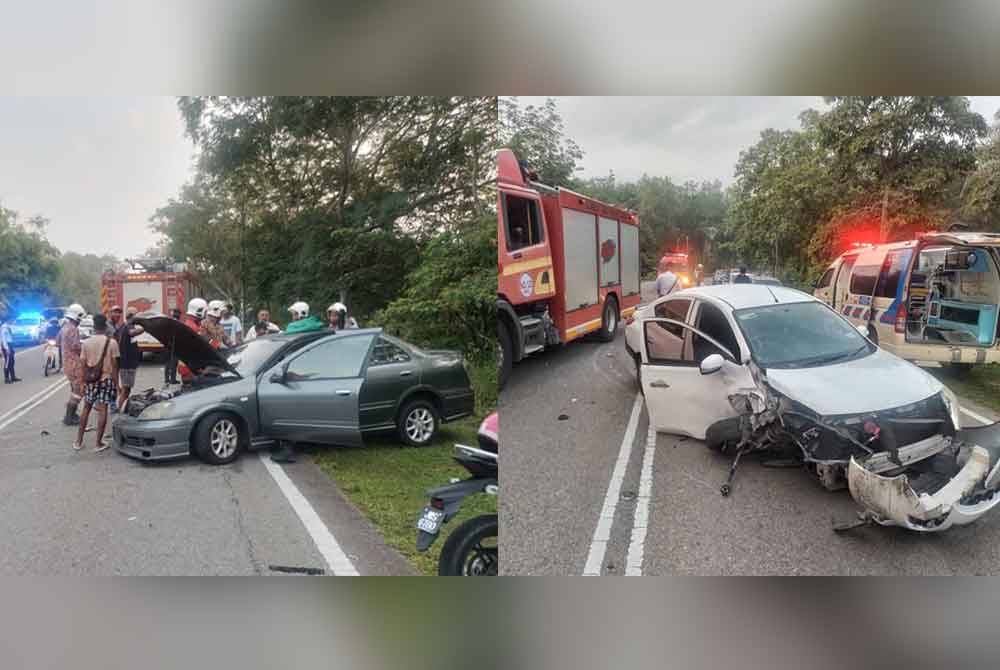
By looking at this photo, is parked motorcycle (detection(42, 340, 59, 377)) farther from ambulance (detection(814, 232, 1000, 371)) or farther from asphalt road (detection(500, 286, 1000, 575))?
ambulance (detection(814, 232, 1000, 371))

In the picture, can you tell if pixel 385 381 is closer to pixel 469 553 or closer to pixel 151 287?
pixel 469 553

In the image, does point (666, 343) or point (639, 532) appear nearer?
point (639, 532)

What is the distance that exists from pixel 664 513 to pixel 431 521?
0.87 m

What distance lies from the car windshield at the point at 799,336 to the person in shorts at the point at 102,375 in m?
2.51

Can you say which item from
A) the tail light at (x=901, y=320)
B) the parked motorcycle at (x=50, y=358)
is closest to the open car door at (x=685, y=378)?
the tail light at (x=901, y=320)

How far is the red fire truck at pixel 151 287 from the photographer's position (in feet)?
8.61

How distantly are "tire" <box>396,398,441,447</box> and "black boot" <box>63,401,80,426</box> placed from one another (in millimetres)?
1287

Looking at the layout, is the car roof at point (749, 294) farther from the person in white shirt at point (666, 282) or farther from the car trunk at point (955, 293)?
the car trunk at point (955, 293)

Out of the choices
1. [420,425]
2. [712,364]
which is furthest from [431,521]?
[712,364]

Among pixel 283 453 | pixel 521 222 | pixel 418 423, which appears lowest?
pixel 283 453

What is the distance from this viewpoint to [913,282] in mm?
2418

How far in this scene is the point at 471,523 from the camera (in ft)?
8.16

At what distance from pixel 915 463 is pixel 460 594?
5.57ft

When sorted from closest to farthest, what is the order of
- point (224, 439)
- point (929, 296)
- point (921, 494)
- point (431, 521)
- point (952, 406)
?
point (921, 494) → point (952, 406) → point (929, 296) → point (431, 521) → point (224, 439)
